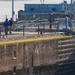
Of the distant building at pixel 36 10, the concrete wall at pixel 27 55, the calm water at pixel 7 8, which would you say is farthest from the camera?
the calm water at pixel 7 8

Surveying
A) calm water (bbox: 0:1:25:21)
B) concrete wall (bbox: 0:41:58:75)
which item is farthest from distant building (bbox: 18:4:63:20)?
concrete wall (bbox: 0:41:58:75)

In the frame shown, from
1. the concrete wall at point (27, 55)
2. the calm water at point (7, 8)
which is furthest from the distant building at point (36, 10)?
the concrete wall at point (27, 55)

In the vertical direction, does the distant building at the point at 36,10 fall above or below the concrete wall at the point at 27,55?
above

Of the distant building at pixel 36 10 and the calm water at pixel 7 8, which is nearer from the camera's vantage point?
the distant building at pixel 36 10

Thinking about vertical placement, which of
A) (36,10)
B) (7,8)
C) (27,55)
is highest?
(7,8)

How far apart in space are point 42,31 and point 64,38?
2194mm

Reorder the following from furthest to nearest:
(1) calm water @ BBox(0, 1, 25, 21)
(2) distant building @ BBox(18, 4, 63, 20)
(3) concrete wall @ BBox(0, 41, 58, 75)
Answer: (1) calm water @ BBox(0, 1, 25, 21)
(2) distant building @ BBox(18, 4, 63, 20)
(3) concrete wall @ BBox(0, 41, 58, 75)

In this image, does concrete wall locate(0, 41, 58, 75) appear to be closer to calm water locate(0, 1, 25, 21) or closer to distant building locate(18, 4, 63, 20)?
distant building locate(18, 4, 63, 20)

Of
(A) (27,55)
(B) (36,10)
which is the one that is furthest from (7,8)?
(A) (27,55)

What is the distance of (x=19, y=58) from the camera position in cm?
3044

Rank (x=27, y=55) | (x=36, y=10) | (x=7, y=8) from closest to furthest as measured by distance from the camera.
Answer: (x=27, y=55) < (x=36, y=10) < (x=7, y=8)

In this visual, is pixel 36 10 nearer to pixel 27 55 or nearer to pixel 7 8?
pixel 7 8

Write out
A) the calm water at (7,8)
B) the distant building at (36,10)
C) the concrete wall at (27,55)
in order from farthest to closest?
the calm water at (7,8)
the distant building at (36,10)
the concrete wall at (27,55)

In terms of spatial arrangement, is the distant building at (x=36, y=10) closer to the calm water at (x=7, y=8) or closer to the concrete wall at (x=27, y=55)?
the calm water at (x=7, y=8)
